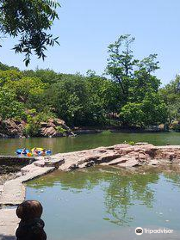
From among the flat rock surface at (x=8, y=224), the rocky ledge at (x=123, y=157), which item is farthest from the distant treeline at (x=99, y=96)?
the flat rock surface at (x=8, y=224)

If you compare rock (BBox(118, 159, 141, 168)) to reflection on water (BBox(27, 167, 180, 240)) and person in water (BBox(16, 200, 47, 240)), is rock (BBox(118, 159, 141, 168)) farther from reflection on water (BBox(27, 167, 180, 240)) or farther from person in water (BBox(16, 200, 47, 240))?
person in water (BBox(16, 200, 47, 240))

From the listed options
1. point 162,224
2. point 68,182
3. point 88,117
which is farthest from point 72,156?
point 88,117

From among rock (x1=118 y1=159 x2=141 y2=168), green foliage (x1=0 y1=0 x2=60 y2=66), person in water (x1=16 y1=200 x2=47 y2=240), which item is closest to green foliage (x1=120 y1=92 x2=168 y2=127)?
rock (x1=118 y1=159 x2=141 y2=168)

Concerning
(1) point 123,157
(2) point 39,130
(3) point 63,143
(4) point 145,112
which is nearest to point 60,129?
(2) point 39,130

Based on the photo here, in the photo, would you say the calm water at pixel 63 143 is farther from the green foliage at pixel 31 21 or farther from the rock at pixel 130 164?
the green foliage at pixel 31 21

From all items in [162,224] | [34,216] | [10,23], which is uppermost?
[10,23]

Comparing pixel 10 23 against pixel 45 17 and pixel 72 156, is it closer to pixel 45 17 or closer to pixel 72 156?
pixel 45 17

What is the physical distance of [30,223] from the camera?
3592 millimetres

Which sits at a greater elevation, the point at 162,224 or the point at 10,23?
the point at 10,23

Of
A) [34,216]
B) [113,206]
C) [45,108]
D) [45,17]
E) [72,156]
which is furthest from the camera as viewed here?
[45,108]

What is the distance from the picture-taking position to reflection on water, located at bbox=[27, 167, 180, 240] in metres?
8.12

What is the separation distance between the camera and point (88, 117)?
165 ft

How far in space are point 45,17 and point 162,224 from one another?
5.85 m

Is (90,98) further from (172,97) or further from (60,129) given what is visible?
(172,97)
